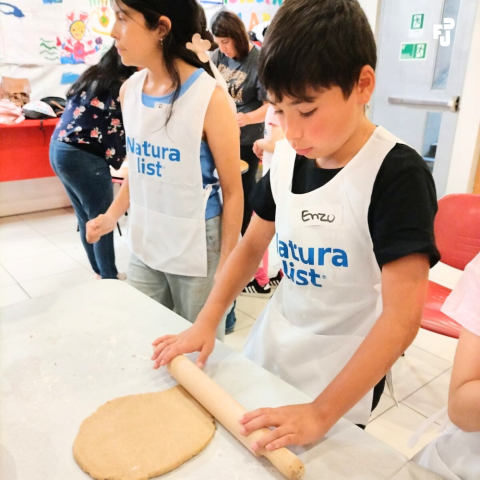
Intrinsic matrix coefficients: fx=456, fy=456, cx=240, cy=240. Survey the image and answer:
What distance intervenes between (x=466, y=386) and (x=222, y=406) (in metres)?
0.34

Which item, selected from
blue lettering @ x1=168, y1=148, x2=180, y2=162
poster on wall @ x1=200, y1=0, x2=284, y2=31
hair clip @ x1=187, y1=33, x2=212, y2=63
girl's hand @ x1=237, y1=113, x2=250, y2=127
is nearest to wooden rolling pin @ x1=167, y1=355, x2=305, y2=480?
blue lettering @ x1=168, y1=148, x2=180, y2=162

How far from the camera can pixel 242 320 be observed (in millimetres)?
2369

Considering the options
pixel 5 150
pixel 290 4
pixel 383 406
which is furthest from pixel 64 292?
pixel 5 150

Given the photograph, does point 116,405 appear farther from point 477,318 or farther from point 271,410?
point 477,318

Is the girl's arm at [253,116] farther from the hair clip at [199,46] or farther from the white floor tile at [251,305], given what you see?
the hair clip at [199,46]

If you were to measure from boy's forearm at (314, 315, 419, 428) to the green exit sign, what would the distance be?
9.80 feet

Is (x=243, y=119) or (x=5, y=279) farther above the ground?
(x=243, y=119)

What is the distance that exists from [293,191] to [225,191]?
0.41m

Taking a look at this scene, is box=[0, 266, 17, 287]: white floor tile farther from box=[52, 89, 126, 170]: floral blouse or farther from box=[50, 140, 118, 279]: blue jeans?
box=[52, 89, 126, 170]: floral blouse

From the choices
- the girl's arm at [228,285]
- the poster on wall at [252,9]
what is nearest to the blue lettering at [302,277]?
the girl's arm at [228,285]

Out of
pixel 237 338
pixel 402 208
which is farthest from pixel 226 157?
pixel 237 338

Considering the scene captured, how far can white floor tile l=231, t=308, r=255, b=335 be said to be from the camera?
2311 millimetres

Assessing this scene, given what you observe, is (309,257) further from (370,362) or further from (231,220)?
(231,220)

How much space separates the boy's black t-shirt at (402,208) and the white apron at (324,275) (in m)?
0.02
